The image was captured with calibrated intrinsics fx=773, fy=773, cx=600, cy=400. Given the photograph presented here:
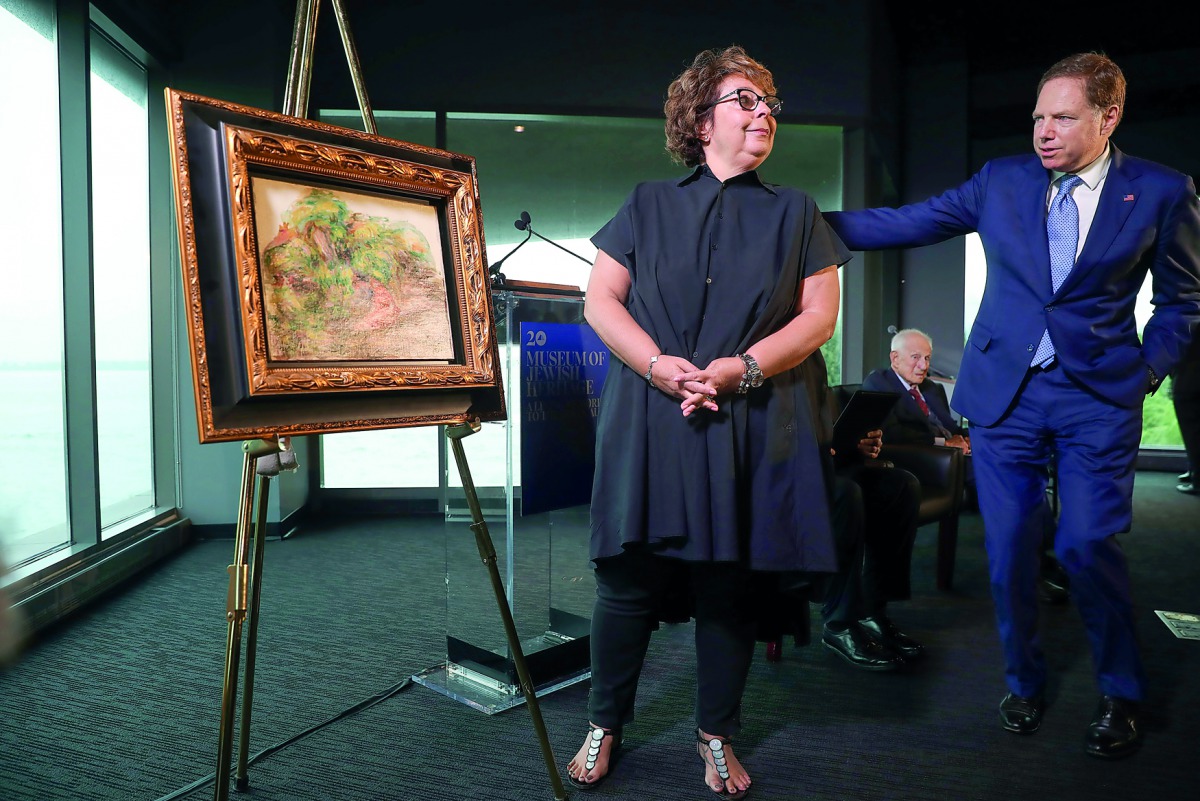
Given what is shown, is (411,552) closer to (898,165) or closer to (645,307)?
(645,307)

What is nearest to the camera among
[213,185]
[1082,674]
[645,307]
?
[213,185]

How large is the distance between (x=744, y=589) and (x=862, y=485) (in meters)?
1.15

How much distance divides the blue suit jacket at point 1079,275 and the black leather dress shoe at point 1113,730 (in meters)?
0.73

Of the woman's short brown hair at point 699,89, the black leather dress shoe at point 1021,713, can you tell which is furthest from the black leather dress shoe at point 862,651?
the woman's short brown hair at point 699,89

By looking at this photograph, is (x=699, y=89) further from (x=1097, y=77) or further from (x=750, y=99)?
(x=1097, y=77)

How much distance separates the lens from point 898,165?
6.41m

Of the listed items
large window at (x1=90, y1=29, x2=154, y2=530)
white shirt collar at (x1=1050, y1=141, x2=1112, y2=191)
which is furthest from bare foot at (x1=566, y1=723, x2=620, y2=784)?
large window at (x1=90, y1=29, x2=154, y2=530)

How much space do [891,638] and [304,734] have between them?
1.74m

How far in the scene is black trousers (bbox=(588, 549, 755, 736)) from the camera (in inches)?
63.0

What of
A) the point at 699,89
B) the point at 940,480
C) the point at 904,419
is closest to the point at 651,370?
the point at 699,89

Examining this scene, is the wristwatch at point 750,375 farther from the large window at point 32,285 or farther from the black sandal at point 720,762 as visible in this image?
the large window at point 32,285

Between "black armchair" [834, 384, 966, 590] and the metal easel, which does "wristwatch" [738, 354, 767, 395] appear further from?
"black armchair" [834, 384, 966, 590]

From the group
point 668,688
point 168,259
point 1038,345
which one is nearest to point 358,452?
point 168,259

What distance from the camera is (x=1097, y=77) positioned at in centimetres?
172
